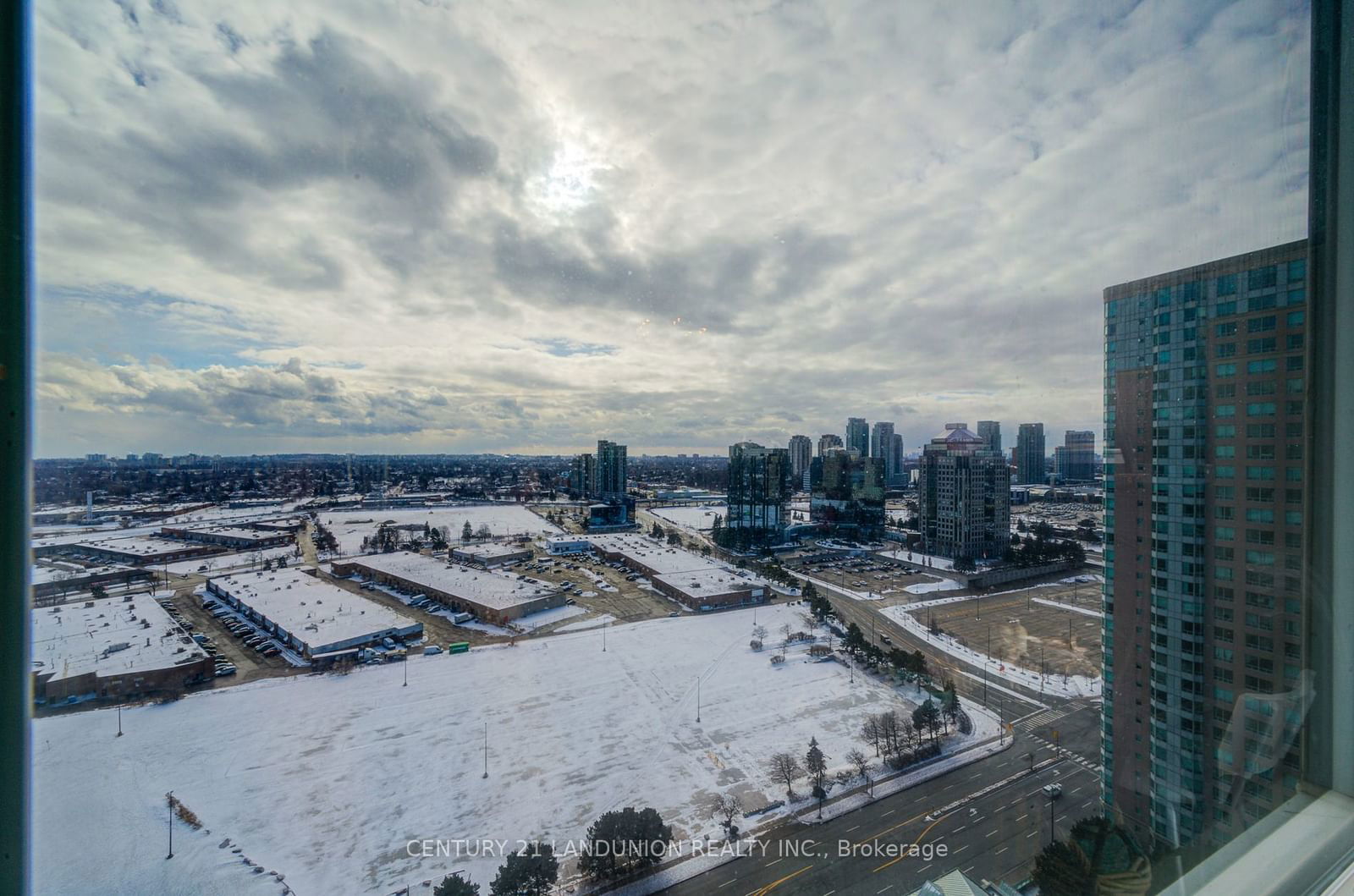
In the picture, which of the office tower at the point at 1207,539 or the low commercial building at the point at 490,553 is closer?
the office tower at the point at 1207,539

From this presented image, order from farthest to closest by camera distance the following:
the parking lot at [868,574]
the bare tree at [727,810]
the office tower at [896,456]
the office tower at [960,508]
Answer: the parking lot at [868,574], the office tower at [896,456], the office tower at [960,508], the bare tree at [727,810]

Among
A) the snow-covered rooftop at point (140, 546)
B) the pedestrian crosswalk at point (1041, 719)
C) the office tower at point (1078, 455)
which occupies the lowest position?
the pedestrian crosswalk at point (1041, 719)

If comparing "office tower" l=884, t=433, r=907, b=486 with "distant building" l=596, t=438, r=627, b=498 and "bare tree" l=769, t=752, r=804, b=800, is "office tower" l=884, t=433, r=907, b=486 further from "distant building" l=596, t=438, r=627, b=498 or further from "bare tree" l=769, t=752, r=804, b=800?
"bare tree" l=769, t=752, r=804, b=800

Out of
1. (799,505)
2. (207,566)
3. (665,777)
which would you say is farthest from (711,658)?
(799,505)

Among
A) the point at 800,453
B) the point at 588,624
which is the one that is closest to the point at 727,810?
the point at 588,624

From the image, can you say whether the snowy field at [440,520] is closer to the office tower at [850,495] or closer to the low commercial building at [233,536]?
the low commercial building at [233,536]

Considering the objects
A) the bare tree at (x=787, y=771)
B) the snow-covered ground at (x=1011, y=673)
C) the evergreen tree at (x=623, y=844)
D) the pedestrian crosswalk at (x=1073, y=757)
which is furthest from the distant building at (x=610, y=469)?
the pedestrian crosswalk at (x=1073, y=757)

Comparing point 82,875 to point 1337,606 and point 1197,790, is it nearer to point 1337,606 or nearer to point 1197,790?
point 1337,606

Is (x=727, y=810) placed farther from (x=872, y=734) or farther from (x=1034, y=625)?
(x=1034, y=625)
